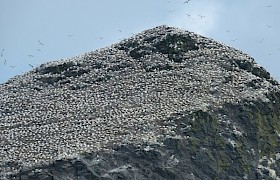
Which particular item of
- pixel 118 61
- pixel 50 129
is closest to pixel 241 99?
pixel 118 61

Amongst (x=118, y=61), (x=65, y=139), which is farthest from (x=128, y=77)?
(x=65, y=139)

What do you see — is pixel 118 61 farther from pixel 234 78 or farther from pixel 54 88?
pixel 234 78

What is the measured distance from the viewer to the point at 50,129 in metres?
36.3

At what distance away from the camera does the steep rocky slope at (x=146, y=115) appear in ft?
110

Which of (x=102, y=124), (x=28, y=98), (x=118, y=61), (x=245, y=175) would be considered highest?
(x=118, y=61)

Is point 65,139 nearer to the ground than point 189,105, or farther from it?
nearer to the ground

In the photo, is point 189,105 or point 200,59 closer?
point 189,105

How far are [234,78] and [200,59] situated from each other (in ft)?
8.34

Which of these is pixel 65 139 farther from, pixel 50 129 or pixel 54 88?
pixel 54 88

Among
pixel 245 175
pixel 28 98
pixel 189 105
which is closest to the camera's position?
pixel 245 175

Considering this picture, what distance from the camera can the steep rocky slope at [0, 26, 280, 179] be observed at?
3347 centimetres

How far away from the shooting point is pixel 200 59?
138 feet

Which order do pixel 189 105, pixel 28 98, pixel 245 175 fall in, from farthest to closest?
pixel 28 98 → pixel 189 105 → pixel 245 175

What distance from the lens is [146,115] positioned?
3691 cm
